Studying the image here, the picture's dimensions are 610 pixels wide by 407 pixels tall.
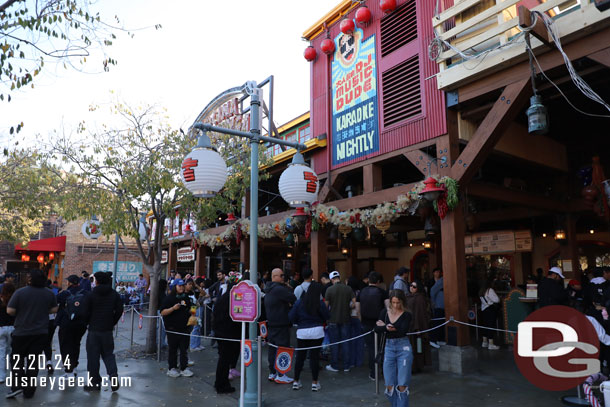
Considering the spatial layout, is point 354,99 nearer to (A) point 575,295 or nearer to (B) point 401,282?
(B) point 401,282

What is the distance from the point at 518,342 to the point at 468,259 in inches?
398

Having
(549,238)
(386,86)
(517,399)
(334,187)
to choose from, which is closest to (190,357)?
(334,187)

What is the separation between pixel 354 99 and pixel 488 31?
14.6ft

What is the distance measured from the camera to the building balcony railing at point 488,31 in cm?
717

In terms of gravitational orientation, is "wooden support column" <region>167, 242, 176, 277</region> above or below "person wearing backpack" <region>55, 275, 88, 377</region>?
above

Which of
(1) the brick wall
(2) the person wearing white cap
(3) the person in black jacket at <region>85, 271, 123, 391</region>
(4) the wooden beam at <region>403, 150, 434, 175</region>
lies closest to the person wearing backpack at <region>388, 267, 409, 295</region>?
(4) the wooden beam at <region>403, 150, 434, 175</region>

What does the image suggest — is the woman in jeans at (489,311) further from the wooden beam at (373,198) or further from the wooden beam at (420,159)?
the wooden beam at (420,159)

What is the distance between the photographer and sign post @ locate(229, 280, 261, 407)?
623cm

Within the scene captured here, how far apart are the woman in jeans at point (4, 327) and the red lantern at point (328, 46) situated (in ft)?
32.4

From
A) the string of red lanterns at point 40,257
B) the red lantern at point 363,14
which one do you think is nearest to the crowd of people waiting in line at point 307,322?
the red lantern at point 363,14

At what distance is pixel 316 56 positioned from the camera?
13.6 metres

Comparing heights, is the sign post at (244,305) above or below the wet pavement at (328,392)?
above

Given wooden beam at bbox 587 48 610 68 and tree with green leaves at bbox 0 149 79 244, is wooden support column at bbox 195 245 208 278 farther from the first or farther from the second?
wooden beam at bbox 587 48 610 68

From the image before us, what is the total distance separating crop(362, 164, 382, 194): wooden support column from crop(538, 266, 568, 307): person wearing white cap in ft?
14.1
